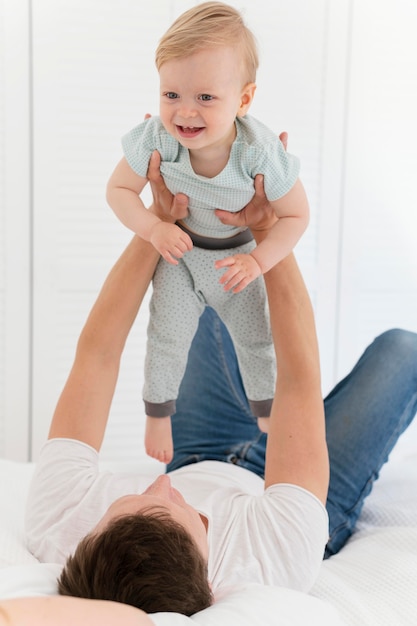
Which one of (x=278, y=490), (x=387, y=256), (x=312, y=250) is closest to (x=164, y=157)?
(x=278, y=490)

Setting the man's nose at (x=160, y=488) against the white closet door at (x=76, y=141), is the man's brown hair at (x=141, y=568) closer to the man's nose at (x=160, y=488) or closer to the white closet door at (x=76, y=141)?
the man's nose at (x=160, y=488)

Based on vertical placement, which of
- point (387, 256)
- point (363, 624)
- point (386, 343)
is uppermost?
point (387, 256)

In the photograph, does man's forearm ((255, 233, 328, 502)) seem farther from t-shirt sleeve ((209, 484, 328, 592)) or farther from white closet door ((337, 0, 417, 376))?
white closet door ((337, 0, 417, 376))

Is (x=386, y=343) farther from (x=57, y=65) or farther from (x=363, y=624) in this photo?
(x=57, y=65)

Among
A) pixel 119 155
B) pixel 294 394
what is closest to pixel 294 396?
pixel 294 394

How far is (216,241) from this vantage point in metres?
1.28

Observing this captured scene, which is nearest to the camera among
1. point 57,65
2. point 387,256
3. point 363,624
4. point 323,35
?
point 363,624

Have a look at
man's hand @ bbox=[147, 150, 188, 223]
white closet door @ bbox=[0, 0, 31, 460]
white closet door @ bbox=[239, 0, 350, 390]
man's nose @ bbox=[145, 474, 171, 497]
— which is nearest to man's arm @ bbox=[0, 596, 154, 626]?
man's nose @ bbox=[145, 474, 171, 497]

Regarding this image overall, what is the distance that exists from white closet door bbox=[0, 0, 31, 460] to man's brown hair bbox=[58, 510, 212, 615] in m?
1.74

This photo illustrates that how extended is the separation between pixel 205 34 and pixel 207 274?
15.6 inches

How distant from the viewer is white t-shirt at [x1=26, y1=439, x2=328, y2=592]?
110 centimetres

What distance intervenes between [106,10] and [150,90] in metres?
0.29

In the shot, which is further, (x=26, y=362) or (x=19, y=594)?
(x=26, y=362)

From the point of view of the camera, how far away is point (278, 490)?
1167 millimetres
